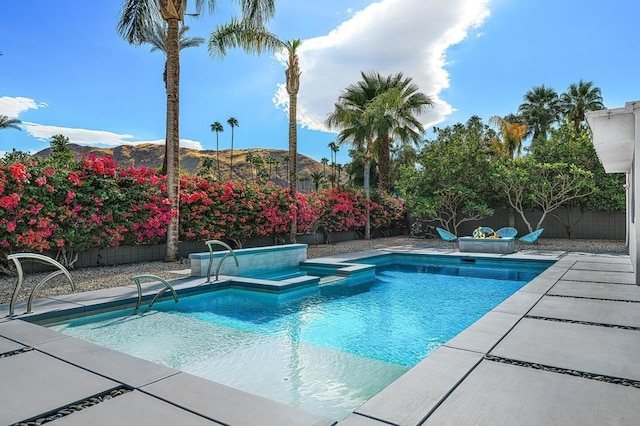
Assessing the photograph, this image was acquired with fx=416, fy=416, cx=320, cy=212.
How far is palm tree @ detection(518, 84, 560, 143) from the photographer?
29297mm

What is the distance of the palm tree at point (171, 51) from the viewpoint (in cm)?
1041

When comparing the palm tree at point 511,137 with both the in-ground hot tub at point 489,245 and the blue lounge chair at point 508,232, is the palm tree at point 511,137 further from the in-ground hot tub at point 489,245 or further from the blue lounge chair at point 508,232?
the in-ground hot tub at point 489,245

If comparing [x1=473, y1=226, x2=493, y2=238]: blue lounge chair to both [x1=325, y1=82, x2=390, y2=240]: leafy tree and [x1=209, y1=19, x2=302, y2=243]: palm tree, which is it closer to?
[x1=325, y1=82, x2=390, y2=240]: leafy tree

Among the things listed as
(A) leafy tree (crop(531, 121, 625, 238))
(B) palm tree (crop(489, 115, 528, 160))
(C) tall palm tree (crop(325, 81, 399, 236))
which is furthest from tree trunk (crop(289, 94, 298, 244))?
(B) palm tree (crop(489, 115, 528, 160))

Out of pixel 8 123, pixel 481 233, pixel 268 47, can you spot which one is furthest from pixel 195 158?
pixel 481 233

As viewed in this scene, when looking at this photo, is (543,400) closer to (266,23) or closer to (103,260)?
(103,260)

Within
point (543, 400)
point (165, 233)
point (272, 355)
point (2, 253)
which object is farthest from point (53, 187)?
point (543, 400)

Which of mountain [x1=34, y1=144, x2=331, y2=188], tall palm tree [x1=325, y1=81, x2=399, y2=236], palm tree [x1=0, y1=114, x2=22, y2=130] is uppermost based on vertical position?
mountain [x1=34, y1=144, x2=331, y2=188]

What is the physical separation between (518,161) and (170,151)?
39.0ft

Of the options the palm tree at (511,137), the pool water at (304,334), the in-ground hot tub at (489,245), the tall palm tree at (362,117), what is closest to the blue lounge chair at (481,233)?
the in-ground hot tub at (489,245)

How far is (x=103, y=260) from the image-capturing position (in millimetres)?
9953

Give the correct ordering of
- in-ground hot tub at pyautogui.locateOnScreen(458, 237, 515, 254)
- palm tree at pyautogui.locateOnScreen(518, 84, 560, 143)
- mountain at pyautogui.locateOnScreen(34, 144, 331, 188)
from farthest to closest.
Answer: mountain at pyautogui.locateOnScreen(34, 144, 331, 188) < palm tree at pyautogui.locateOnScreen(518, 84, 560, 143) < in-ground hot tub at pyautogui.locateOnScreen(458, 237, 515, 254)

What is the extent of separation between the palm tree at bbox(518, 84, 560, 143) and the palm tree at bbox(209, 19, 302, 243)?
2148 cm

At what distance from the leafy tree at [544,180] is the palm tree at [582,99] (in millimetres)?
13576
